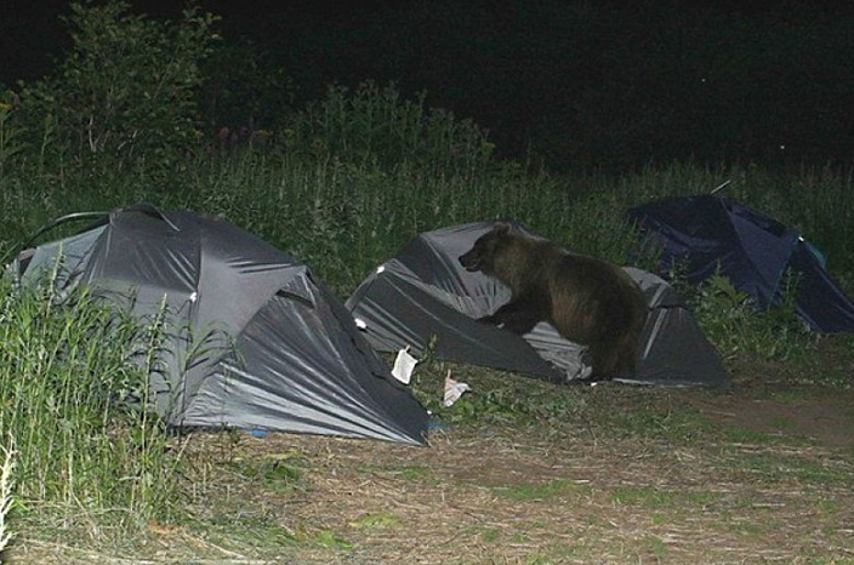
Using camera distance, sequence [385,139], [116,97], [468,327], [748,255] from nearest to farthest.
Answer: [468,327] < [748,255] < [116,97] < [385,139]

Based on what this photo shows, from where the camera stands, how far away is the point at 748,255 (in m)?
11.7

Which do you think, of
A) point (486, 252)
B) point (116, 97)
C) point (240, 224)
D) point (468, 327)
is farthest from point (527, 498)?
point (116, 97)

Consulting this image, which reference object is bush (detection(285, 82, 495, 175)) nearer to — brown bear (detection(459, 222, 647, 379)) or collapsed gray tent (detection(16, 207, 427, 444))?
brown bear (detection(459, 222, 647, 379))

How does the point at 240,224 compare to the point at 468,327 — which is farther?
the point at 240,224

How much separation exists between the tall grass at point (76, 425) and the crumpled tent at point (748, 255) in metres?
5.89

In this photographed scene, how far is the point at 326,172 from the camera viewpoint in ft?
42.1

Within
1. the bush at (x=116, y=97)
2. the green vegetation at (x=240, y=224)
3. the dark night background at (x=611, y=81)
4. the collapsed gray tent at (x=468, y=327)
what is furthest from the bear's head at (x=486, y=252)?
the dark night background at (x=611, y=81)

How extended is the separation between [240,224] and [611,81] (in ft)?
35.8

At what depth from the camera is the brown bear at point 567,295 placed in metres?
9.94

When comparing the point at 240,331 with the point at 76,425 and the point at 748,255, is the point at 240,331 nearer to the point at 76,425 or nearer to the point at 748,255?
the point at 76,425

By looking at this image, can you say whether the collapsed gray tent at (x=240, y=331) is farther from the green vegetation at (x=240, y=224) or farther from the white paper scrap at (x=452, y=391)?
the white paper scrap at (x=452, y=391)

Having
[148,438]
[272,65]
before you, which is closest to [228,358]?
[148,438]

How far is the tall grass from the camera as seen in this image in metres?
5.76

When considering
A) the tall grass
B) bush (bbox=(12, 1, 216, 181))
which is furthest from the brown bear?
the tall grass
